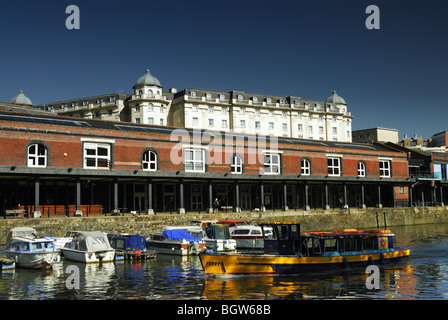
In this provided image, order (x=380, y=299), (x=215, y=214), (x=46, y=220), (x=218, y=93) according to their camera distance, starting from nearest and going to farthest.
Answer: (x=380, y=299), (x=46, y=220), (x=215, y=214), (x=218, y=93)

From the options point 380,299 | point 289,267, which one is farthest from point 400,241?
point 380,299

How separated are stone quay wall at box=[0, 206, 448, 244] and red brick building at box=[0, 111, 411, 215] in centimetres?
211

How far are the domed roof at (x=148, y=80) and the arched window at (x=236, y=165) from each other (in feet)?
162

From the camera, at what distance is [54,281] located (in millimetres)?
25141

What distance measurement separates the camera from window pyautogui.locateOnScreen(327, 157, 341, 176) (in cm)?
6159

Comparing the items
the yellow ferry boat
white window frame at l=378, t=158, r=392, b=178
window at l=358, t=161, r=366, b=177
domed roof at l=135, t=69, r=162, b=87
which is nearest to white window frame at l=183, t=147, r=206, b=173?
the yellow ferry boat

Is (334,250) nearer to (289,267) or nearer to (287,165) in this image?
(289,267)

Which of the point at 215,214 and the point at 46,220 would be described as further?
the point at 215,214

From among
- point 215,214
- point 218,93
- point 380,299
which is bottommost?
point 380,299

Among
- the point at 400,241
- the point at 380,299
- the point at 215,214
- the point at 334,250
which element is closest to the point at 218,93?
the point at 215,214

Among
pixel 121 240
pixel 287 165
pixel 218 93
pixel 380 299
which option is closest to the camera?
pixel 380 299

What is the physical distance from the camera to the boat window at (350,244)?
28734 millimetres
